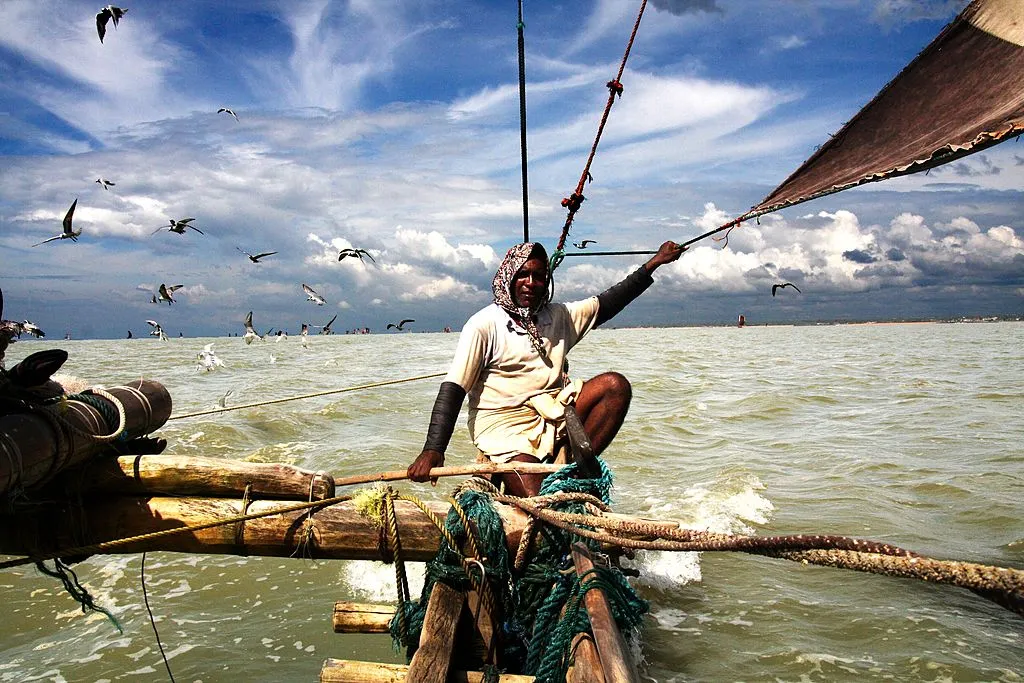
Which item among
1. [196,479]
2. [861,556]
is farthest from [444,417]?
[861,556]

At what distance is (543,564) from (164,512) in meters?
1.92

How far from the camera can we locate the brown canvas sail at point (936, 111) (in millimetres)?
2439

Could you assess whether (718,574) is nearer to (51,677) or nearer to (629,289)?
(629,289)

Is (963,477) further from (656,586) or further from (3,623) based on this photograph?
(3,623)

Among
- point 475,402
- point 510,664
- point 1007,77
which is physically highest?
point 1007,77

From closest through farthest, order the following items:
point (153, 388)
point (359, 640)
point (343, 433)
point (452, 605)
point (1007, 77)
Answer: point (1007, 77), point (452, 605), point (153, 388), point (359, 640), point (343, 433)

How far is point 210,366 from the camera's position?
23281 mm

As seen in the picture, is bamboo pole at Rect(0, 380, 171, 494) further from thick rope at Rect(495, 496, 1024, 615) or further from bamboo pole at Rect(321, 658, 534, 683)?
thick rope at Rect(495, 496, 1024, 615)

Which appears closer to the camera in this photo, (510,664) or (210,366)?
(510,664)

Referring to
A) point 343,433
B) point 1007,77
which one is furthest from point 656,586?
point 343,433

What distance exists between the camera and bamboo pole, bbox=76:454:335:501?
3.15 m

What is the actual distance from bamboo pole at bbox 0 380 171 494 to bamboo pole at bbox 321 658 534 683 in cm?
150

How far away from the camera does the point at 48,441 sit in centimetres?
273

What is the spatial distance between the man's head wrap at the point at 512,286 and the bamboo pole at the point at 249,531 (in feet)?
4.60
